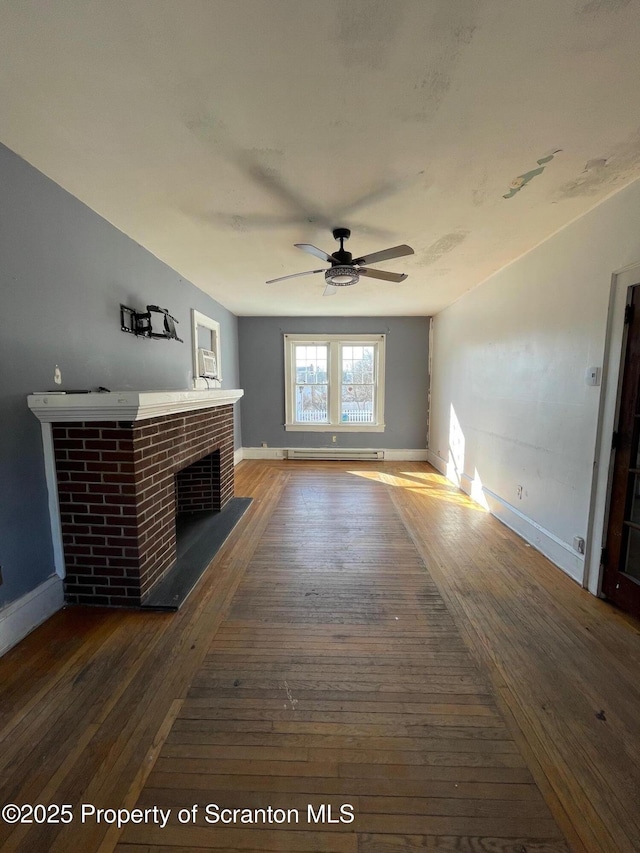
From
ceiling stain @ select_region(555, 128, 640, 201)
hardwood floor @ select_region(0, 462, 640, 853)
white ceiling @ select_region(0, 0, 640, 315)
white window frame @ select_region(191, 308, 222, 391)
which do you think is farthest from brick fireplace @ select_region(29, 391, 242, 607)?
ceiling stain @ select_region(555, 128, 640, 201)

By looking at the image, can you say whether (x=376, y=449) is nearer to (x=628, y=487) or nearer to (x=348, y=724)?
(x=628, y=487)

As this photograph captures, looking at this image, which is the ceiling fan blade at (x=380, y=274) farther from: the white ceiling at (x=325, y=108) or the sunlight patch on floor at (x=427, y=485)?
the sunlight patch on floor at (x=427, y=485)

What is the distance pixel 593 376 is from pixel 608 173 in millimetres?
1191

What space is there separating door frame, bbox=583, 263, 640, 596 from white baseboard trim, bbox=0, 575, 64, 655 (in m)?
3.48

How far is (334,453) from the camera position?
20.3ft

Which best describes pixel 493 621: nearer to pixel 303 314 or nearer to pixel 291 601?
pixel 291 601

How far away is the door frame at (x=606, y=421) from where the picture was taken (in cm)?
208

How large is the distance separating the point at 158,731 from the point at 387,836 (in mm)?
904

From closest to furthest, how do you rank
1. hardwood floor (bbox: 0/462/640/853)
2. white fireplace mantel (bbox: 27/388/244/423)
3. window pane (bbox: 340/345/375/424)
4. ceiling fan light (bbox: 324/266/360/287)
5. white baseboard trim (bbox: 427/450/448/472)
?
hardwood floor (bbox: 0/462/640/853), white fireplace mantel (bbox: 27/388/244/423), ceiling fan light (bbox: 324/266/360/287), white baseboard trim (bbox: 427/450/448/472), window pane (bbox: 340/345/375/424)

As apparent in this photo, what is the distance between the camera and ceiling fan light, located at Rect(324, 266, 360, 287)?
2.61 metres

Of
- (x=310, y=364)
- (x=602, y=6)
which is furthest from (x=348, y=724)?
(x=310, y=364)

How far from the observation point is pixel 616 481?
2141 mm

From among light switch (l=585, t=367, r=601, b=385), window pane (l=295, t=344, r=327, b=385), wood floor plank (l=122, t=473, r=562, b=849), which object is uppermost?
window pane (l=295, t=344, r=327, b=385)

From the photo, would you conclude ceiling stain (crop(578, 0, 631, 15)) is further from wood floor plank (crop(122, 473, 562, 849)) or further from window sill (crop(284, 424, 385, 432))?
window sill (crop(284, 424, 385, 432))
